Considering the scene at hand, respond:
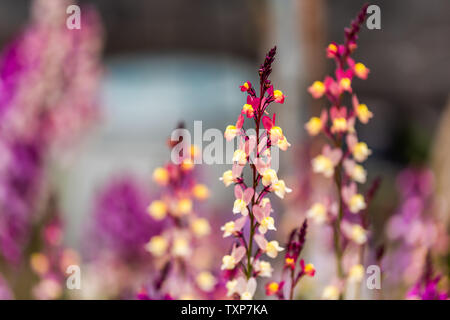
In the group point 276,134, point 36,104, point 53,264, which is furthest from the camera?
point 36,104

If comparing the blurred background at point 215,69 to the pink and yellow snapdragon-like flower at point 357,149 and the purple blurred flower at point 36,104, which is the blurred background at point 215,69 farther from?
the pink and yellow snapdragon-like flower at point 357,149

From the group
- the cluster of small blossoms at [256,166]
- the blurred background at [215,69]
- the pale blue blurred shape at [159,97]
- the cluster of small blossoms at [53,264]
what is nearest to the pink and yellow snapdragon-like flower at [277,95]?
the cluster of small blossoms at [256,166]

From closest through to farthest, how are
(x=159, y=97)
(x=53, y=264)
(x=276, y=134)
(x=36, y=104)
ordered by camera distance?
(x=276, y=134) → (x=53, y=264) → (x=36, y=104) → (x=159, y=97)

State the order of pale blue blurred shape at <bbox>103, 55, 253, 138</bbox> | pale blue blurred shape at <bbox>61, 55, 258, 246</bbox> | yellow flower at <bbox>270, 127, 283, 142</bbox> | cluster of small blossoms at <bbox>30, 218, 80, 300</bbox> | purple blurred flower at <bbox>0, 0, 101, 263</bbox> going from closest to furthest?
yellow flower at <bbox>270, 127, 283, 142</bbox> < cluster of small blossoms at <bbox>30, 218, 80, 300</bbox> < purple blurred flower at <bbox>0, 0, 101, 263</bbox> < pale blue blurred shape at <bbox>61, 55, 258, 246</bbox> < pale blue blurred shape at <bbox>103, 55, 253, 138</bbox>

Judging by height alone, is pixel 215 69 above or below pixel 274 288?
above

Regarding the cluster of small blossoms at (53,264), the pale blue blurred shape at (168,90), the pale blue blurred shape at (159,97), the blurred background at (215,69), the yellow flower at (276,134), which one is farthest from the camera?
the pale blue blurred shape at (168,90)

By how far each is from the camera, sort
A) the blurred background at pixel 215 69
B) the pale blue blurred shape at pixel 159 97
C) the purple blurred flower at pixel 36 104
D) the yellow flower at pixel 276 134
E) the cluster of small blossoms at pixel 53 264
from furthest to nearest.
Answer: the pale blue blurred shape at pixel 159 97, the blurred background at pixel 215 69, the purple blurred flower at pixel 36 104, the cluster of small blossoms at pixel 53 264, the yellow flower at pixel 276 134

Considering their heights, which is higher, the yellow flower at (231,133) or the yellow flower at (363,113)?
the yellow flower at (363,113)

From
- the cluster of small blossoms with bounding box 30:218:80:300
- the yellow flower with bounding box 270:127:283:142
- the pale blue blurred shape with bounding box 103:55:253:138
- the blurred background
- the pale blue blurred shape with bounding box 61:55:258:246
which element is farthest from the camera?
the pale blue blurred shape with bounding box 103:55:253:138

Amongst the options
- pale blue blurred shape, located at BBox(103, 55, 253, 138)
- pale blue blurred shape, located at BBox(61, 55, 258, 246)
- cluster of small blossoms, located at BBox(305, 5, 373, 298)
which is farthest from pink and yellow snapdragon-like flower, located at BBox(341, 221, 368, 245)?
pale blue blurred shape, located at BBox(103, 55, 253, 138)

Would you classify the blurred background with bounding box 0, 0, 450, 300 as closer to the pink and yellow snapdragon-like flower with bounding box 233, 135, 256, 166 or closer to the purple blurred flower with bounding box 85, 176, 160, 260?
the purple blurred flower with bounding box 85, 176, 160, 260

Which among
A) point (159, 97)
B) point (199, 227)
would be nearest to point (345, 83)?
point (199, 227)

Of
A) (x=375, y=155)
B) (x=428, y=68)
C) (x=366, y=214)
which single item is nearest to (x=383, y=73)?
(x=428, y=68)

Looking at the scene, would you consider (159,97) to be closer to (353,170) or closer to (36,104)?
(36,104)
